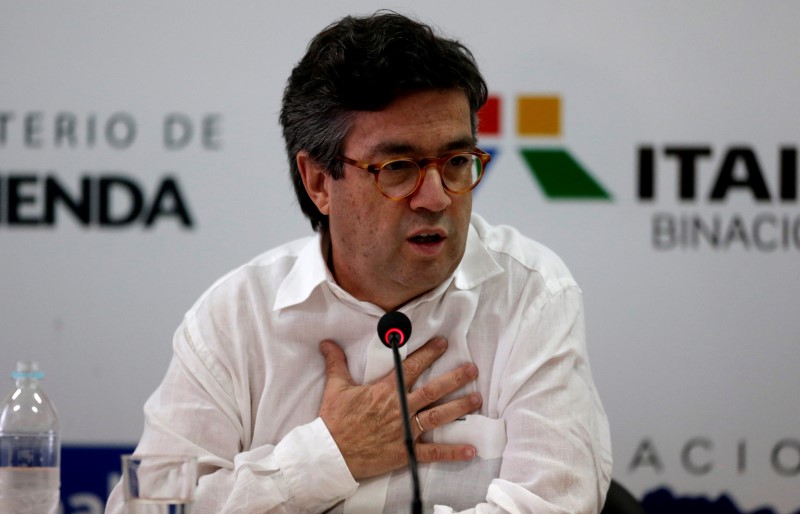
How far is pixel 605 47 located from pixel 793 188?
29.2 inches

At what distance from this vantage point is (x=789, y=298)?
3.25 meters

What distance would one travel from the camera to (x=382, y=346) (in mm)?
2141

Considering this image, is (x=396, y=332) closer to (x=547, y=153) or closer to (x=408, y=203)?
(x=408, y=203)

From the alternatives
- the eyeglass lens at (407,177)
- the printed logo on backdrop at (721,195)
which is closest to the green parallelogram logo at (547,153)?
the printed logo on backdrop at (721,195)

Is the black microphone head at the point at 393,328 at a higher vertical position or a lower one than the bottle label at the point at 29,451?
higher

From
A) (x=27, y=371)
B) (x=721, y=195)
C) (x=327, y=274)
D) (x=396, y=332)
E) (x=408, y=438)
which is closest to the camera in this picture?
(x=408, y=438)

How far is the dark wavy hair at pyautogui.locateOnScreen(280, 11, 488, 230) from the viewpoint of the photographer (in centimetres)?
204

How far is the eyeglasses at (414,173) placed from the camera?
6.67 feet

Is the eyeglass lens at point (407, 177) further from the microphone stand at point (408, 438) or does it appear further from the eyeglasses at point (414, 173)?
the microphone stand at point (408, 438)

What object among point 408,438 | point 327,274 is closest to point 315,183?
point 327,274

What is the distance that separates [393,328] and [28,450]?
0.81m

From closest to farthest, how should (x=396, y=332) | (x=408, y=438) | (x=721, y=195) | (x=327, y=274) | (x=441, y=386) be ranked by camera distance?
1. (x=408, y=438)
2. (x=396, y=332)
3. (x=441, y=386)
4. (x=327, y=274)
5. (x=721, y=195)

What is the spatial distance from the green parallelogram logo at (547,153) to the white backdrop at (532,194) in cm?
3

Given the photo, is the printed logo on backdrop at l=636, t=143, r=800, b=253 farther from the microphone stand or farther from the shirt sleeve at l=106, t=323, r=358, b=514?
the microphone stand
